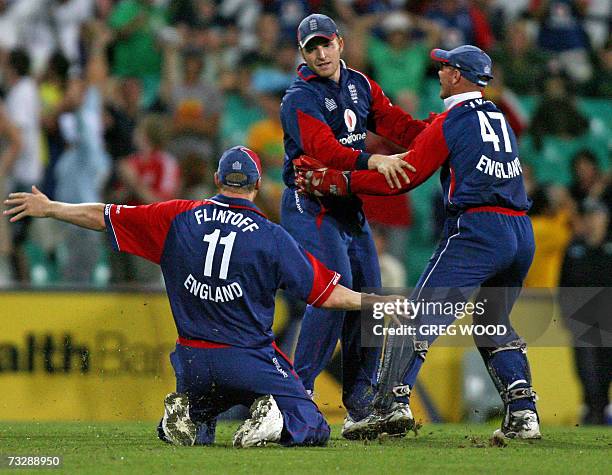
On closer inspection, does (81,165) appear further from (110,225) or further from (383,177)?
(383,177)

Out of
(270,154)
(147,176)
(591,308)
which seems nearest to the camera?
(591,308)

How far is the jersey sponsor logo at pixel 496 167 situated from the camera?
7.66 m

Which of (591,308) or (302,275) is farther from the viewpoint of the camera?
(591,308)

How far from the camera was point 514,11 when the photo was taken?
16.2 m

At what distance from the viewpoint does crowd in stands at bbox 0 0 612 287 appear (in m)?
12.8

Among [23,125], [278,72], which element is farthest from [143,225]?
[278,72]

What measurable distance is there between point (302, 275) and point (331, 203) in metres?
1.11

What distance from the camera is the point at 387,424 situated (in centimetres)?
779

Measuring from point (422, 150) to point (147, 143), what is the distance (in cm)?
579

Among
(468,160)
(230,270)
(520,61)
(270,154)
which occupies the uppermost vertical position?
(520,61)

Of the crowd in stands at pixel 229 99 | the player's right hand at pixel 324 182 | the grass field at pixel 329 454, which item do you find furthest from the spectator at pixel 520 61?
the player's right hand at pixel 324 182

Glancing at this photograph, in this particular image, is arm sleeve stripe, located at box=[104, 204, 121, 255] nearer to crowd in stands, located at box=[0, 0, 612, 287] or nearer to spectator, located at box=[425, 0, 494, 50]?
crowd in stands, located at box=[0, 0, 612, 287]

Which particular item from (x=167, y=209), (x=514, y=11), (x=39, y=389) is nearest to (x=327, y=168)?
(x=167, y=209)

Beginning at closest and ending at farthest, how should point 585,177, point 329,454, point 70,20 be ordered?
point 329,454 → point 585,177 → point 70,20
